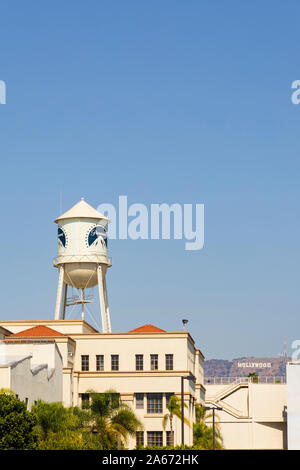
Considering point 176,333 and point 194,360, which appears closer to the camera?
point 176,333

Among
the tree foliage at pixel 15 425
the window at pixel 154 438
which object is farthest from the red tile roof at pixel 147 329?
the tree foliage at pixel 15 425

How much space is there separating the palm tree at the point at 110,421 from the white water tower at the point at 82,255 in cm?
2139

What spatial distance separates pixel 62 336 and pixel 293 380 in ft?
154

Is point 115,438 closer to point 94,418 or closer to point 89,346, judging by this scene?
point 94,418

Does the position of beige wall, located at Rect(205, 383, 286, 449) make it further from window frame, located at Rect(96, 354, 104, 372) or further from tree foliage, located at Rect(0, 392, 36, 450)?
tree foliage, located at Rect(0, 392, 36, 450)

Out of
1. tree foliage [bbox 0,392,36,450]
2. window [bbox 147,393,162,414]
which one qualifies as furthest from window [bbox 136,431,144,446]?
tree foliage [bbox 0,392,36,450]

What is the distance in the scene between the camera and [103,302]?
4112 inches

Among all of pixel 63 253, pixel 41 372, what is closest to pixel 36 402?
pixel 41 372

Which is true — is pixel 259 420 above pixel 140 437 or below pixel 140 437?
above

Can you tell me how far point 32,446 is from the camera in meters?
62.8

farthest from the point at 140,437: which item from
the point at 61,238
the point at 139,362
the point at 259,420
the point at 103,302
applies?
the point at 259,420

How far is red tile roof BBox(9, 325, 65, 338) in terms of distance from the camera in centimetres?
9325

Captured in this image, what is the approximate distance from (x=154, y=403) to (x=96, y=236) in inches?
793

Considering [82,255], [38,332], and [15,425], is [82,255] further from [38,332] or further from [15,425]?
[15,425]
